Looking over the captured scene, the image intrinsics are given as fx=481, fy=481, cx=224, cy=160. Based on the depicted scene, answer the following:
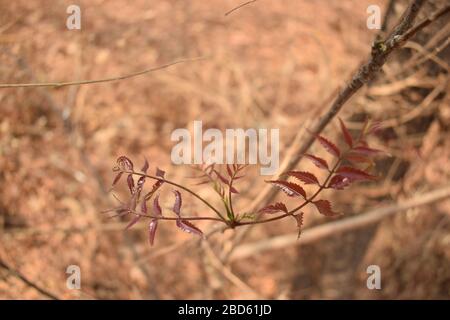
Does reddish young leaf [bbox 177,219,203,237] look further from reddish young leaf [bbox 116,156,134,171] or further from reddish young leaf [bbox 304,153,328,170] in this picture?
reddish young leaf [bbox 304,153,328,170]

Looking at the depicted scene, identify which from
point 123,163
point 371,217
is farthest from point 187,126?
point 123,163

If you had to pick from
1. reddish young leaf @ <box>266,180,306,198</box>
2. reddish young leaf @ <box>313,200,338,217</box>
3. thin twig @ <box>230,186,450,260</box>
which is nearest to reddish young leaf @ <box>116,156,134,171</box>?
reddish young leaf @ <box>266,180,306,198</box>

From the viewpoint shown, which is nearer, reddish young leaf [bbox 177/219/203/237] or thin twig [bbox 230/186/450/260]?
reddish young leaf [bbox 177/219/203/237]

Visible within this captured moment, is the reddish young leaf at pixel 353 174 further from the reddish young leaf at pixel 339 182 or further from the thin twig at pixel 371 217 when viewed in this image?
the thin twig at pixel 371 217

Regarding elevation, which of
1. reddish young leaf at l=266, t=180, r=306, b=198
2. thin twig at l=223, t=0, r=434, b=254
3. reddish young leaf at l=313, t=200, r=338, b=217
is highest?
thin twig at l=223, t=0, r=434, b=254

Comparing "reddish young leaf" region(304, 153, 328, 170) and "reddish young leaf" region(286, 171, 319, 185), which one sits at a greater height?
"reddish young leaf" region(304, 153, 328, 170)

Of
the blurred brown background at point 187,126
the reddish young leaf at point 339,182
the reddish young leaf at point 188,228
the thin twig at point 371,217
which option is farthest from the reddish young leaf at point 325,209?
the thin twig at point 371,217

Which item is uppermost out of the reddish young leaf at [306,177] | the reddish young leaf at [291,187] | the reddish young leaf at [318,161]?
the reddish young leaf at [318,161]
